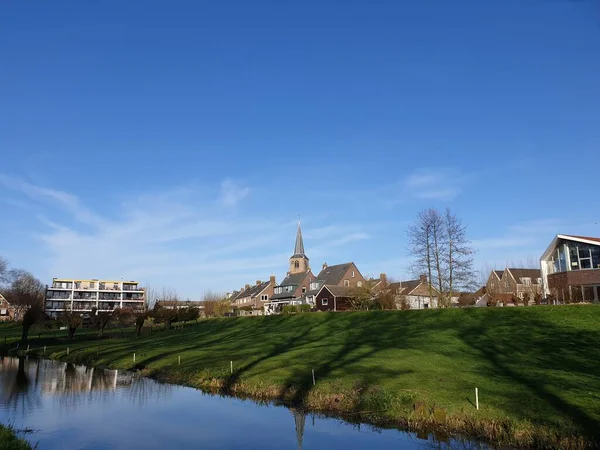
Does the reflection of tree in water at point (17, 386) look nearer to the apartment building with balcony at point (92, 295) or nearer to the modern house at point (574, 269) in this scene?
the modern house at point (574, 269)

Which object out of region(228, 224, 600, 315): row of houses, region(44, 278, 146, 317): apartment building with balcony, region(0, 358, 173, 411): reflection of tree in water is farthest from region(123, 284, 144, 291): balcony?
region(0, 358, 173, 411): reflection of tree in water

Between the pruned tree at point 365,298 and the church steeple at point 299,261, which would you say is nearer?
the pruned tree at point 365,298

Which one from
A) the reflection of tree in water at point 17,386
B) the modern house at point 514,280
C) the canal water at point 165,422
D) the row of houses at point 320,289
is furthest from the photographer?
the modern house at point 514,280

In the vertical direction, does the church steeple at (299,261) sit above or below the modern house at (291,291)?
above

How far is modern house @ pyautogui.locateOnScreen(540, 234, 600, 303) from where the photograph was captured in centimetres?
4569

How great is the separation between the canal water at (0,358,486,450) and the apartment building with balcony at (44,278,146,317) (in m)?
122

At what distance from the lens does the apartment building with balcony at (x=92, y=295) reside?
145 meters

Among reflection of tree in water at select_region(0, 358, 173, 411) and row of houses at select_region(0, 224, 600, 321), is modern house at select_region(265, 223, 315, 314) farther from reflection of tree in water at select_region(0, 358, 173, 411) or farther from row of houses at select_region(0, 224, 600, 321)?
reflection of tree in water at select_region(0, 358, 173, 411)

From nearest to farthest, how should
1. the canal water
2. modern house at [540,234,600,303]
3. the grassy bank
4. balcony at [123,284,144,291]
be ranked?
the grassy bank
the canal water
modern house at [540,234,600,303]
balcony at [123,284,144,291]

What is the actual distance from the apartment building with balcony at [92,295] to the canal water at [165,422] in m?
122

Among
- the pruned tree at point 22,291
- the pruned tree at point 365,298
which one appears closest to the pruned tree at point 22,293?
the pruned tree at point 22,291

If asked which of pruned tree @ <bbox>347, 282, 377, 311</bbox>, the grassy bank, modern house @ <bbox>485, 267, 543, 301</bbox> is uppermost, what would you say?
modern house @ <bbox>485, 267, 543, 301</bbox>

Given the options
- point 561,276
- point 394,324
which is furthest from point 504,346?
point 561,276

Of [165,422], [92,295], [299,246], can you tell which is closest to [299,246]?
[299,246]
